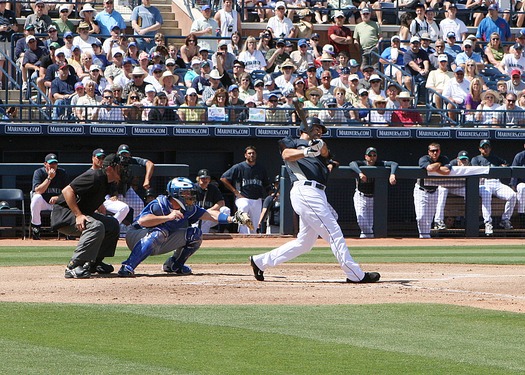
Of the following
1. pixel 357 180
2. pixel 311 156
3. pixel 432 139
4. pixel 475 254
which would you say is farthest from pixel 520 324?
pixel 432 139

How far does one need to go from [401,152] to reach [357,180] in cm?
212

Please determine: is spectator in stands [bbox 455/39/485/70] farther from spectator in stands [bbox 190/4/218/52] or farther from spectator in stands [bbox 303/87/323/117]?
spectator in stands [bbox 190/4/218/52]

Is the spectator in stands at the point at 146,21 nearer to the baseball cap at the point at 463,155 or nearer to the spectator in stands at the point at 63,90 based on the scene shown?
the spectator in stands at the point at 63,90

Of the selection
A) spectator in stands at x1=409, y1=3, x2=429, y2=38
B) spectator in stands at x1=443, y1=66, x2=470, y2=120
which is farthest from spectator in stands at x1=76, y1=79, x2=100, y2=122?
spectator in stands at x1=409, y1=3, x2=429, y2=38

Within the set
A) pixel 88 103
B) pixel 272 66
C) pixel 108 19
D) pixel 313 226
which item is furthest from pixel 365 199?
pixel 313 226

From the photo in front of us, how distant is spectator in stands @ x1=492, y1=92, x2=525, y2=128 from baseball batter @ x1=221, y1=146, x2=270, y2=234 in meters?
5.28

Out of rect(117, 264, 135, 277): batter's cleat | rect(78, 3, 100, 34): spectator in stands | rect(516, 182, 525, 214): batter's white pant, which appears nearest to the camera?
A: rect(117, 264, 135, 277): batter's cleat

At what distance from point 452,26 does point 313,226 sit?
15023 millimetres

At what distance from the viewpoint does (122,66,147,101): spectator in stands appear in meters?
19.0

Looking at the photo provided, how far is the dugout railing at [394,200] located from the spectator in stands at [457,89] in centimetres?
253

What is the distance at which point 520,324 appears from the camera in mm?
8008

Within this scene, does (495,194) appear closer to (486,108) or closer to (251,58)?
(486,108)

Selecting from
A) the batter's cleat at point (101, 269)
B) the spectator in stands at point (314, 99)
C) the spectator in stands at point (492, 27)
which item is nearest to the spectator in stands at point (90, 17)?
the spectator in stands at point (314, 99)

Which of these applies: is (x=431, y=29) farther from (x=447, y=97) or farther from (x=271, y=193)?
(x=271, y=193)
